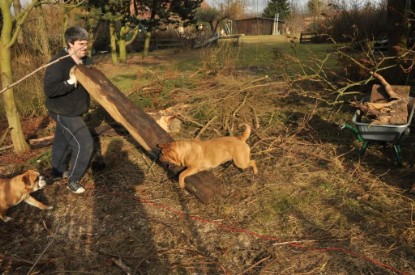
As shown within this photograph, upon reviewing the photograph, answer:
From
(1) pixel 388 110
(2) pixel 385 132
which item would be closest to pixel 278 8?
(1) pixel 388 110

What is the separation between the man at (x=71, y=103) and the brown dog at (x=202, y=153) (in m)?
1.23

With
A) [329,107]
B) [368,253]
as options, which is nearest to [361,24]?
[329,107]

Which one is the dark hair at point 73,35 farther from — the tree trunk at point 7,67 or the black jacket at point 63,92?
the tree trunk at point 7,67

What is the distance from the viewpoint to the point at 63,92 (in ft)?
14.5

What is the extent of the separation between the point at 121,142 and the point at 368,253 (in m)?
5.10

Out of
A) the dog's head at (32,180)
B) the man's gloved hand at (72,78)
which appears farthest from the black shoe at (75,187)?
the man's gloved hand at (72,78)

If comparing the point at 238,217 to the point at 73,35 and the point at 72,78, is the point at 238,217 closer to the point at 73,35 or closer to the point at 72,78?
the point at 72,78

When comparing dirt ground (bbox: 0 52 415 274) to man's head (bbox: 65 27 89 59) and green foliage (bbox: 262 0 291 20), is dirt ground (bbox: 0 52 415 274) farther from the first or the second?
green foliage (bbox: 262 0 291 20)

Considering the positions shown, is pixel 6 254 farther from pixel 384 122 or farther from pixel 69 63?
pixel 384 122

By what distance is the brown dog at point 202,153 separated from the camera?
4648mm

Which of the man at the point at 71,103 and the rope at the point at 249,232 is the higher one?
the man at the point at 71,103

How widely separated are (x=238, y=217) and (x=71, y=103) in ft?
9.42

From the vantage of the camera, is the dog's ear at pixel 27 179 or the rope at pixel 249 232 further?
the dog's ear at pixel 27 179

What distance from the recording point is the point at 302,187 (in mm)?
4992
